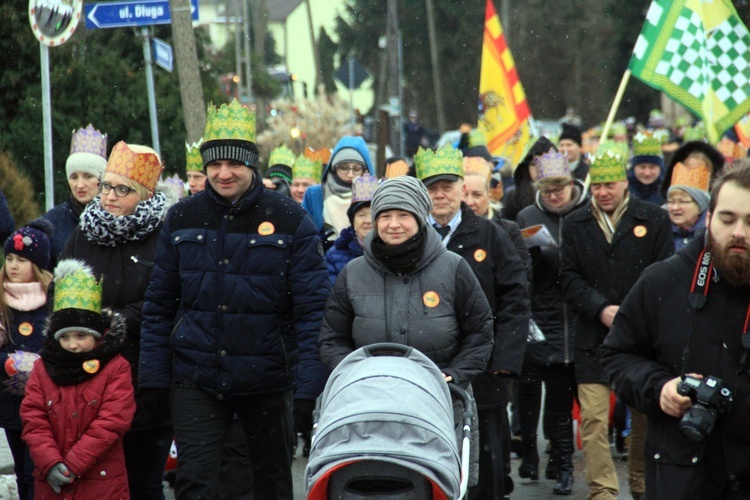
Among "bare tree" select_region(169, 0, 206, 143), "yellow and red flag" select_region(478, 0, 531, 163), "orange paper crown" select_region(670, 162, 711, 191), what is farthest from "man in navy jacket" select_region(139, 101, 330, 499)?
"yellow and red flag" select_region(478, 0, 531, 163)

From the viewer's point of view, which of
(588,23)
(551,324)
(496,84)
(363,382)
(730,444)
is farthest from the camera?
(588,23)

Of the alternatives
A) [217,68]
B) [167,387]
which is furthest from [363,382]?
[217,68]

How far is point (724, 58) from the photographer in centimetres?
1270

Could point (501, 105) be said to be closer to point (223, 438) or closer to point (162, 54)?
point (162, 54)

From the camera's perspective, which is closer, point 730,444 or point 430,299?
point 730,444

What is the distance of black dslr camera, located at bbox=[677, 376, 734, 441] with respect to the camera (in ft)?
13.7

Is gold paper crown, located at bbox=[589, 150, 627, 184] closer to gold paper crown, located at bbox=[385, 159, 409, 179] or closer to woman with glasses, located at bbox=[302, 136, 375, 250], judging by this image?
woman with glasses, located at bbox=[302, 136, 375, 250]

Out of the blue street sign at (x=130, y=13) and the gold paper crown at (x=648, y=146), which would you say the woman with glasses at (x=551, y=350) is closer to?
the gold paper crown at (x=648, y=146)

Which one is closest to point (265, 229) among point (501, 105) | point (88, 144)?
point (88, 144)

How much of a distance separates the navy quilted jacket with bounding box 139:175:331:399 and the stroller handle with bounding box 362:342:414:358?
2.82 ft

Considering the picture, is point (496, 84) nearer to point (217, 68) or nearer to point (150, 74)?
point (150, 74)

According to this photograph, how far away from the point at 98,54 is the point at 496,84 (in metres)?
5.28

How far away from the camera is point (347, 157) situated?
969cm

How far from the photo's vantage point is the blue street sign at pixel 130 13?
38.5 feet
